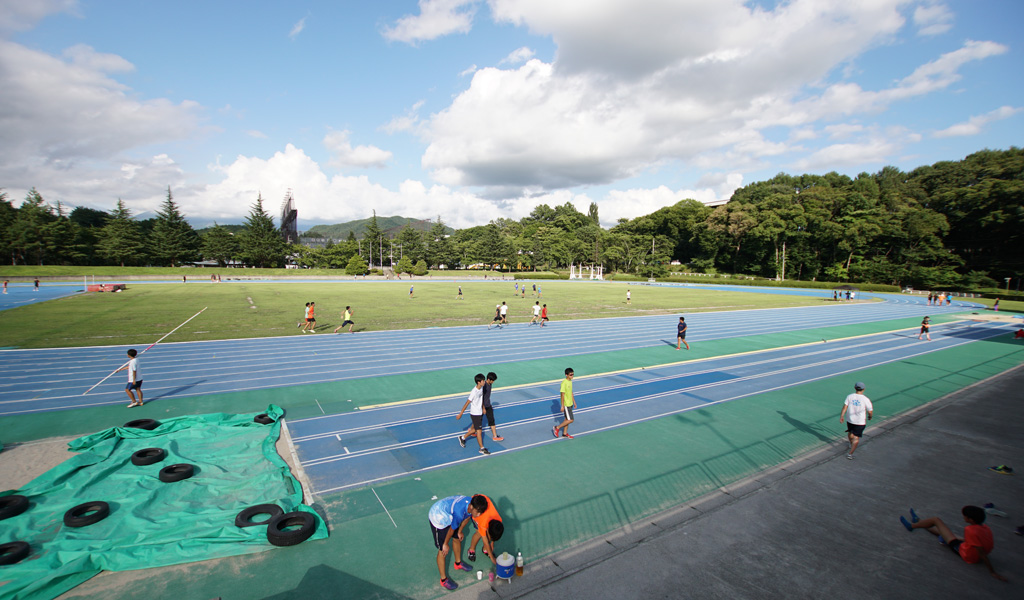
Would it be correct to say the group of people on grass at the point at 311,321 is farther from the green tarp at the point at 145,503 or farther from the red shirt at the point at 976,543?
the red shirt at the point at 976,543

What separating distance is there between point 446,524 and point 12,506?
6264 millimetres

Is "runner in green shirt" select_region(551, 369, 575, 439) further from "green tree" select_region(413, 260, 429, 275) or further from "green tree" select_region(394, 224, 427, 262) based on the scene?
"green tree" select_region(394, 224, 427, 262)

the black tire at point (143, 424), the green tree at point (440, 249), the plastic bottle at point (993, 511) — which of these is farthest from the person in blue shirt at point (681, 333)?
the green tree at point (440, 249)

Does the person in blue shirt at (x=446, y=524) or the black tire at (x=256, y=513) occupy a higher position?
the person in blue shirt at (x=446, y=524)

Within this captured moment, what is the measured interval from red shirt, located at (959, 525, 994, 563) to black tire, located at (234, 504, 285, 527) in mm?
9163

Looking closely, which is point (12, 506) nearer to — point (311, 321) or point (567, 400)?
point (567, 400)

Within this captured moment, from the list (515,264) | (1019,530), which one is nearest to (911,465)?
(1019,530)

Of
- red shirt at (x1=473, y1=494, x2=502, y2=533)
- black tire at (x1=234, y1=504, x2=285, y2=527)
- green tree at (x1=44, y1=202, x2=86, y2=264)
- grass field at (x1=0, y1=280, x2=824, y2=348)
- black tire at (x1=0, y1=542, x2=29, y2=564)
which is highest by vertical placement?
green tree at (x1=44, y1=202, x2=86, y2=264)

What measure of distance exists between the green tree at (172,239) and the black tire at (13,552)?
86.8 m

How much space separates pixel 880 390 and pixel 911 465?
659 cm

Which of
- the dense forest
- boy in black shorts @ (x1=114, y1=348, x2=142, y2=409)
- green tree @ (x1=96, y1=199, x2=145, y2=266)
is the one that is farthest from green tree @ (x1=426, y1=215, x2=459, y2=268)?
boy in black shorts @ (x1=114, y1=348, x2=142, y2=409)

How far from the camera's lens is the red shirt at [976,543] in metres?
5.29

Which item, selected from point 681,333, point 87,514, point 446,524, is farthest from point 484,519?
point 681,333

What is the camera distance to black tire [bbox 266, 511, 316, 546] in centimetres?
541
